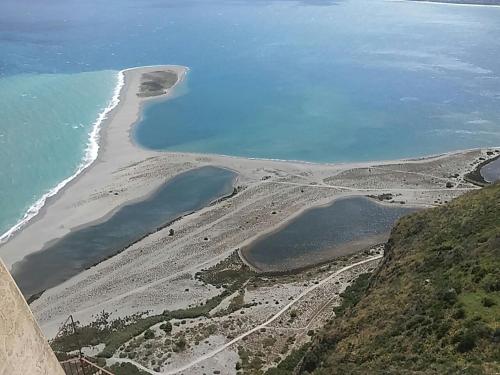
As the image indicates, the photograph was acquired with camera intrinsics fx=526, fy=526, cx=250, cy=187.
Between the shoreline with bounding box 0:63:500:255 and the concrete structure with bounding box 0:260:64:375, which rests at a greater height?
the concrete structure with bounding box 0:260:64:375

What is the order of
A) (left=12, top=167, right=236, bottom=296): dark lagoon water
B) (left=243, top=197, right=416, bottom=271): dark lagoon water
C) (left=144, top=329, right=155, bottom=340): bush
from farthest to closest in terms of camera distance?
(left=243, top=197, right=416, bottom=271): dark lagoon water
(left=12, top=167, right=236, bottom=296): dark lagoon water
(left=144, top=329, right=155, bottom=340): bush

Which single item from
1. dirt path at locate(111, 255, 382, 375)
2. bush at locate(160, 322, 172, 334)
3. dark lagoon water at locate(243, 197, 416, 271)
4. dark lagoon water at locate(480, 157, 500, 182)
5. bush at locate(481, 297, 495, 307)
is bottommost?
dark lagoon water at locate(243, 197, 416, 271)

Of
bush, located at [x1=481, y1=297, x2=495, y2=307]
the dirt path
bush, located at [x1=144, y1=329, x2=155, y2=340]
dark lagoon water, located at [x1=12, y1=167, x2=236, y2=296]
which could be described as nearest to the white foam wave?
dark lagoon water, located at [x1=12, y1=167, x2=236, y2=296]

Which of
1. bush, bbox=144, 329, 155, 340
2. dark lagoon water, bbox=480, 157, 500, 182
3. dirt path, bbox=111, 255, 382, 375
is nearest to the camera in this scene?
dirt path, bbox=111, 255, 382, 375

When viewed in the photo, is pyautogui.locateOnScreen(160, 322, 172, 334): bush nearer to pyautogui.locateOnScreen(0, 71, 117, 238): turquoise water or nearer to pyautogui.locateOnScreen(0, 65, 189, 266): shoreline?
pyautogui.locateOnScreen(0, 65, 189, 266): shoreline

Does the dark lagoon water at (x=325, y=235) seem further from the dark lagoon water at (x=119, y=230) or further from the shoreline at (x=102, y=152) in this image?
the shoreline at (x=102, y=152)

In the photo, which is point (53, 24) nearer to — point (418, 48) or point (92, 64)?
point (92, 64)
